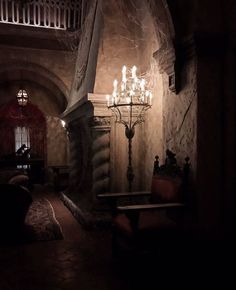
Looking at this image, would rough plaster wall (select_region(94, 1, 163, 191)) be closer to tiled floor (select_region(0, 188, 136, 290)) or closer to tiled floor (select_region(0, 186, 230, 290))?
tiled floor (select_region(0, 188, 136, 290))

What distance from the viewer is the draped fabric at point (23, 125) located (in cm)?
1069

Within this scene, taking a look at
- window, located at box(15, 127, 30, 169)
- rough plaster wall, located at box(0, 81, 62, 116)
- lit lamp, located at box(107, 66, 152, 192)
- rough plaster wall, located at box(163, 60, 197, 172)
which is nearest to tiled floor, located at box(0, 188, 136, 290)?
lit lamp, located at box(107, 66, 152, 192)

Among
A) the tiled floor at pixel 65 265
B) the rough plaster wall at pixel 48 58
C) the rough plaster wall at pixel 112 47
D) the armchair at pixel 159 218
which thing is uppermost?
the rough plaster wall at pixel 48 58

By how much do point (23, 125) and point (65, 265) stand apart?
8.41m

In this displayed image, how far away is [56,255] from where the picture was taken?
3.58 meters

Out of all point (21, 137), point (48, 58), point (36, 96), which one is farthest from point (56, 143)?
point (48, 58)

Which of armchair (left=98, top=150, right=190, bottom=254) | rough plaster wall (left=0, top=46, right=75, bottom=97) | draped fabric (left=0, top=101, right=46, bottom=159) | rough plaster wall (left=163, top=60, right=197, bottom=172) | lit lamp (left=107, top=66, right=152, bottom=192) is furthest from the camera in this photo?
draped fabric (left=0, top=101, right=46, bottom=159)

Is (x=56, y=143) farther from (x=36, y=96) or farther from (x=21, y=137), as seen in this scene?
(x=36, y=96)

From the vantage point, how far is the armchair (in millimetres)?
2943

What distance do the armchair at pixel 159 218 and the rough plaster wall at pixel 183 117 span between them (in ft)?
0.57

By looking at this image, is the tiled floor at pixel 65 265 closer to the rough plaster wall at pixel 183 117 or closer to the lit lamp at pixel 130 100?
the lit lamp at pixel 130 100

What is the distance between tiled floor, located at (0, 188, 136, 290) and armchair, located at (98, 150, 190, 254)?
0.31 metres

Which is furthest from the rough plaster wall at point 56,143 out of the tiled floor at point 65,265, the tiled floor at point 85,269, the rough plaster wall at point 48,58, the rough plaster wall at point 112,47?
the tiled floor at point 85,269

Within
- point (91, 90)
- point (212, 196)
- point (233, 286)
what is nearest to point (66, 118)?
point (91, 90)
